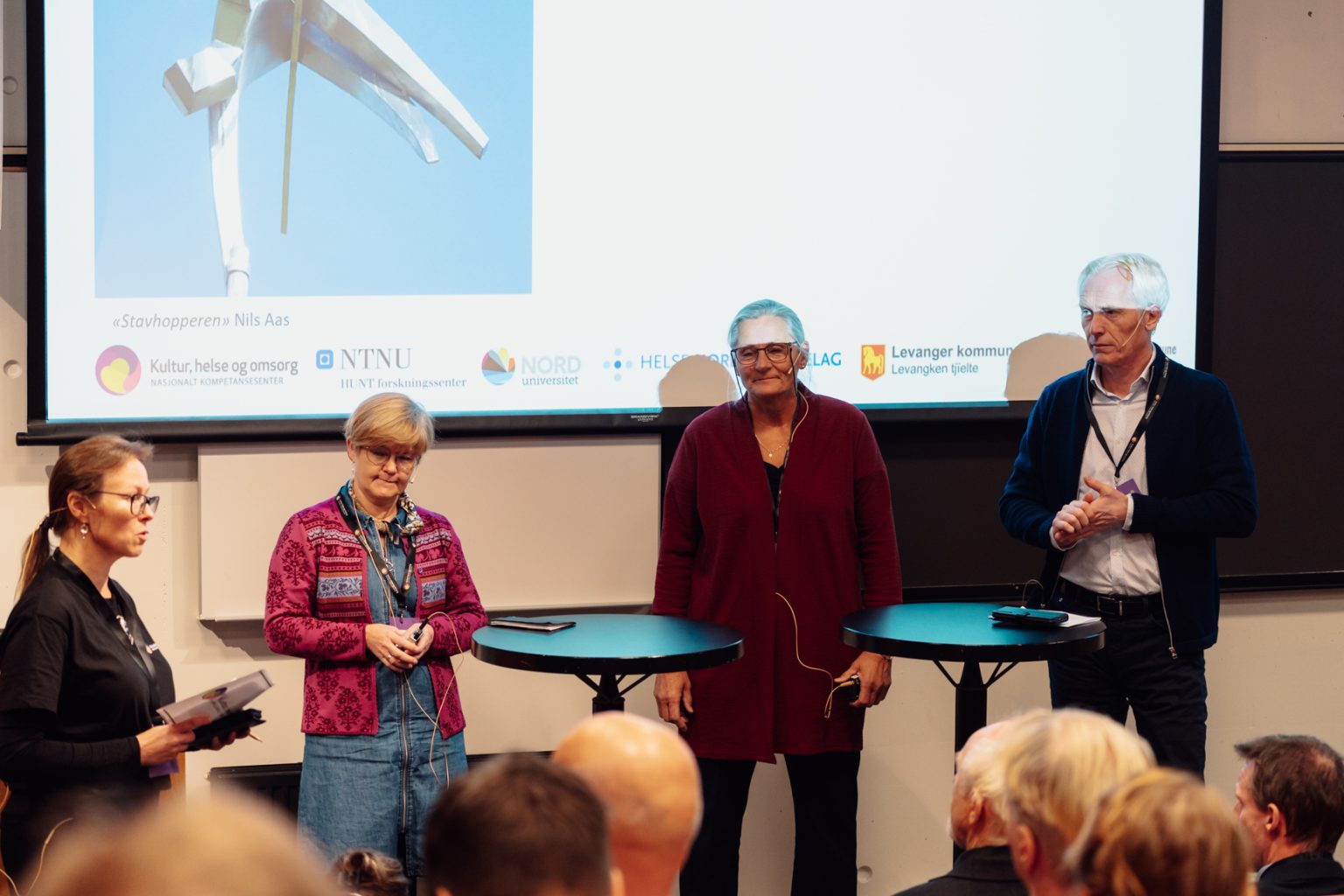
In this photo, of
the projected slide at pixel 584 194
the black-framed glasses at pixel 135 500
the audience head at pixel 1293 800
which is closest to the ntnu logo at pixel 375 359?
the projected slide at pixel 584 194

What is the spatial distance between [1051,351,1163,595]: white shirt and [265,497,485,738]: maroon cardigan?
4.68 ft

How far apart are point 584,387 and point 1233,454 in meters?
1.61

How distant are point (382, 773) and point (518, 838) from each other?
1874 millimetres

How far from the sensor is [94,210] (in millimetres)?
3303

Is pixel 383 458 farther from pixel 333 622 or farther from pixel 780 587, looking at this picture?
pixel 780 587

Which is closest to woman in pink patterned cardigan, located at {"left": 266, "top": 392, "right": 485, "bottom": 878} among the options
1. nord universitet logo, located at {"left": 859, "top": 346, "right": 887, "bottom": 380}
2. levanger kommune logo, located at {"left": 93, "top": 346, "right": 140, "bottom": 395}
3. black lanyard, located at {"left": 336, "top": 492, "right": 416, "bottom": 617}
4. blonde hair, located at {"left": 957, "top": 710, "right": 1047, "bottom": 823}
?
black lanyard, located at {"left": 336, "top": 492, "right": 416, "bottom": 617}

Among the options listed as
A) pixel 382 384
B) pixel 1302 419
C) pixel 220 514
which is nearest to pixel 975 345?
pixel 1302 419

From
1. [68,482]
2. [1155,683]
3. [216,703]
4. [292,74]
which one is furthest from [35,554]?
[1155,683]

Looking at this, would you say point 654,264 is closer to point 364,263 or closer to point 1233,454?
point 364,263

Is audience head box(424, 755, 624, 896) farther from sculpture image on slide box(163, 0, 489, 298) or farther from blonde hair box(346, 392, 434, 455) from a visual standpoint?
sculpture image on slide box(163, 0, 489, 298)

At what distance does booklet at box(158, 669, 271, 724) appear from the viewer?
232 cm

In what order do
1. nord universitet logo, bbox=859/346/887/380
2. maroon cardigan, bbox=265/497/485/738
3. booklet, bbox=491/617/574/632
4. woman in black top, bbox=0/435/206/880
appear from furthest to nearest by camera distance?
nord universitet logo, bbox=859/346/887/380 < booklet, bbox=491/617/574/632 < maroon cardigan, bbox=265/497/485/738 < woman in black top, bbox=0/435/206/880

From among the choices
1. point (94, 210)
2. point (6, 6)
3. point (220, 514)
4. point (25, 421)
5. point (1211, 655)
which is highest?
point (6, 6)

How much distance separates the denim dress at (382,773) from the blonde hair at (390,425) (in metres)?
0.19
